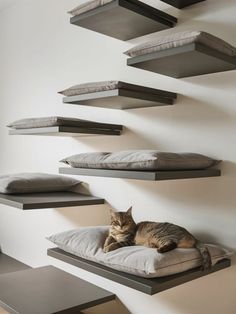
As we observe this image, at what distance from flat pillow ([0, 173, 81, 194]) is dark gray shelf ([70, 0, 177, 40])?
78 centimetres

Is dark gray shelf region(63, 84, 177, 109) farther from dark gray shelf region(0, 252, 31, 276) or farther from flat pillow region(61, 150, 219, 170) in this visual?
dark gray shelf region(0, 252, 31, 276)

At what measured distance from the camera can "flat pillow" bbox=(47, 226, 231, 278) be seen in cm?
110

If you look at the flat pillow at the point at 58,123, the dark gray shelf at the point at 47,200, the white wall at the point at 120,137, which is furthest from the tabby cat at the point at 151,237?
the flat pillow at the point at 58,123

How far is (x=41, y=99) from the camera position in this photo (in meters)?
2.21

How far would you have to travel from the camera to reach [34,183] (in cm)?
178

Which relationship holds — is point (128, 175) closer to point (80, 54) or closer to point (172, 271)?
point (172, 271)

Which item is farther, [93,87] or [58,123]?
[58,123]

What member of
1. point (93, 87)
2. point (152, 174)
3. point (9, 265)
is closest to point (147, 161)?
point (152, 174)

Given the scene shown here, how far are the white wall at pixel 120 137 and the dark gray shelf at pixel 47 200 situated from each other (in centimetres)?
10

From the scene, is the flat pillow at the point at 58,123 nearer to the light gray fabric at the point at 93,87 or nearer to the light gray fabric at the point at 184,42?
the light gray fabric at the point at 93,87

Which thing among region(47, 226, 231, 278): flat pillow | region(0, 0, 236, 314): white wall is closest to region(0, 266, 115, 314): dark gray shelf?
region(0, 0, 236, 314): white wall

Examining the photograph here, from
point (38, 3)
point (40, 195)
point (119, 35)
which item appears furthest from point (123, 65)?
point (38, 3)

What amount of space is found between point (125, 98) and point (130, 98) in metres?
0.03

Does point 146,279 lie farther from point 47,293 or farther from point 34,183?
point 34,183
